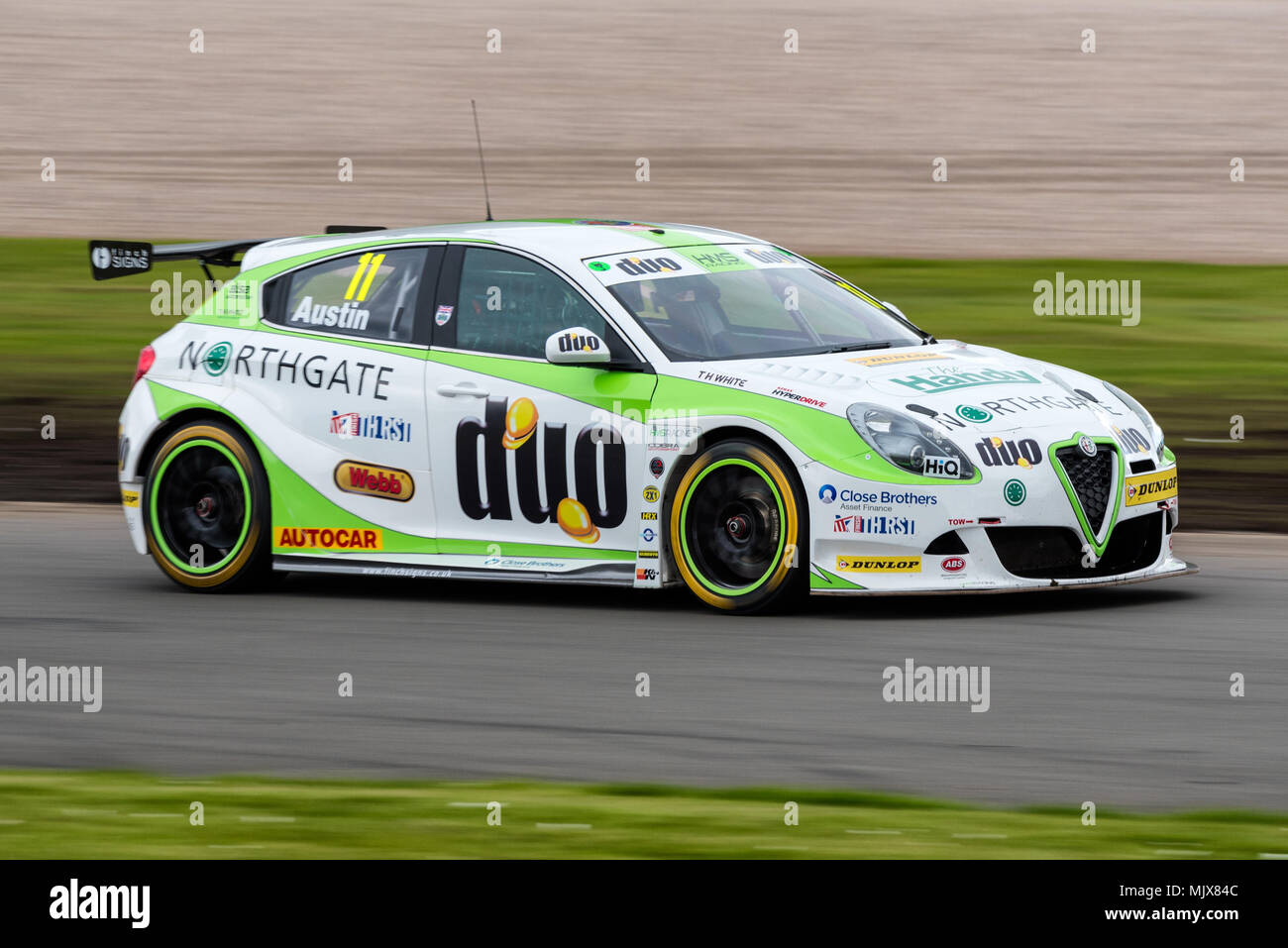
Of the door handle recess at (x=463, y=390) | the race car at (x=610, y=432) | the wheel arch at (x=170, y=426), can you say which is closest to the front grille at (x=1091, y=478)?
the race car at (x=610, y=432)

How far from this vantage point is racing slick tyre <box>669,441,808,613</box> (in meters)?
9.01

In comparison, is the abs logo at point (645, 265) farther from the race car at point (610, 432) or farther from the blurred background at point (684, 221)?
the blurred background at point (684, 221)

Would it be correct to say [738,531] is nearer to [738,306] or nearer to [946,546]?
[946,546]

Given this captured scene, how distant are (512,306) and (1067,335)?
8778 mm

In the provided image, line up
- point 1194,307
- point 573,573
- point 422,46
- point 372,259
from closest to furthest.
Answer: point 573,573 < point 372,259 < point 1194,307 < point 422,46

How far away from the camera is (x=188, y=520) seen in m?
10.5

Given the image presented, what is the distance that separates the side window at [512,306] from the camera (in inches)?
384

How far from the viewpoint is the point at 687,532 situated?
363 inches

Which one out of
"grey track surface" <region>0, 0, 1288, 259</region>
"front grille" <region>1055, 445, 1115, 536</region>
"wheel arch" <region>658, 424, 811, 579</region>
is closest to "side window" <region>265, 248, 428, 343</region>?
"wheel arch" <region>658, 424, 811, 579</region>

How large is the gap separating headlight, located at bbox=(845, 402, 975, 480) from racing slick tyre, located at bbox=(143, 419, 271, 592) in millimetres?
2988
